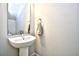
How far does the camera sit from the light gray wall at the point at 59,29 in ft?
6.39

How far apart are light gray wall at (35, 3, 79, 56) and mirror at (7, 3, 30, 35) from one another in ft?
0.47

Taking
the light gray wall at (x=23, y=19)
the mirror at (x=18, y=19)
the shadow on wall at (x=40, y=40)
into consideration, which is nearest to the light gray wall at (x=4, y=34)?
the mirror at (x=18, y=19)

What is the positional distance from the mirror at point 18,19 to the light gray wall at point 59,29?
0.47 feet

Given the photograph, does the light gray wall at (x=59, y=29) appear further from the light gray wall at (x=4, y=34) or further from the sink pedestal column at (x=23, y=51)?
the light gray wall at (x=4, y=34)

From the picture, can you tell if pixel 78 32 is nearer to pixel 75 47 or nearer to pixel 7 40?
pixel 75 47

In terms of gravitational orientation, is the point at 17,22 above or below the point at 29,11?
Answer: below

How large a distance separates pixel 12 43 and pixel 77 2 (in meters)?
1.08

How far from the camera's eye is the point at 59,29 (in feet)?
6.42

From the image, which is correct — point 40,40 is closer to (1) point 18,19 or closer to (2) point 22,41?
(2) point 22,41

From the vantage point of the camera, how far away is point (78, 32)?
195 cm

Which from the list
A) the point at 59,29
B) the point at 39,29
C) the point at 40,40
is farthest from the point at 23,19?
the point at 59,29

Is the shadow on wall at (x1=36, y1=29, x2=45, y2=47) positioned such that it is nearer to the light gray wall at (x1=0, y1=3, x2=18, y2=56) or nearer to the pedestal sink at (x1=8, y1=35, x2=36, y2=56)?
the pedestal sink at (x1=8, y1=35, x2=36, y2=56)

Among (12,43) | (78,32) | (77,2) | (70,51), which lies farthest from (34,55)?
(77,2)

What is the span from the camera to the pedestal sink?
6.23 ft
